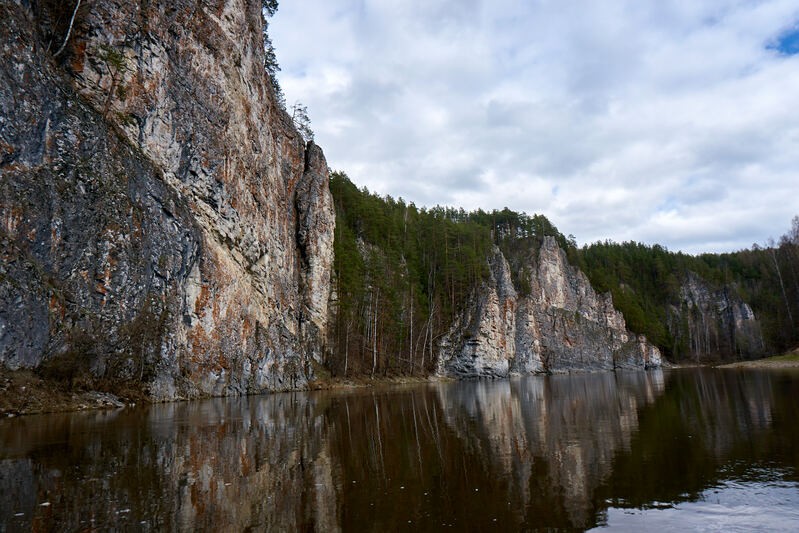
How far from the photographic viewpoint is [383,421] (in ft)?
60.3

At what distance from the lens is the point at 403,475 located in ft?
30.5

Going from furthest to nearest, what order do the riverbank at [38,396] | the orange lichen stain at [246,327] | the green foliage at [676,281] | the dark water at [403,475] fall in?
the green foliage at [676,281] < the orange lichen stain at [246,327] < the riverbank at [38,396] < the dark water at [403,475]

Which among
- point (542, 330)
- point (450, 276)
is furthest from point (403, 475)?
point (542, 330)

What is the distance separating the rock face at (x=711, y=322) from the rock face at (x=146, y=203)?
367 feet

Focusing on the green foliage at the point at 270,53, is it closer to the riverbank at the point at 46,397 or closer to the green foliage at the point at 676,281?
the riverbank at the point at 46,397

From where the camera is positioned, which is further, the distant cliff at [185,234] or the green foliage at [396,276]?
the green foliage at [396,276]

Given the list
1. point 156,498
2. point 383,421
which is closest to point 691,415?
point 383,421

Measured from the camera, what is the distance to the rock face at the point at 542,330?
71.9 m

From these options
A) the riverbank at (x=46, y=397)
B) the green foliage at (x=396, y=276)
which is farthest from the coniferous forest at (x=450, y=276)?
the riverbank at (x=46, y=397)

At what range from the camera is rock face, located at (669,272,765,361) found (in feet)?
380

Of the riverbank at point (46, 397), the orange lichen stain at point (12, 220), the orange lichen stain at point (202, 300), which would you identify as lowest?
the riverbank at point (46, 397)

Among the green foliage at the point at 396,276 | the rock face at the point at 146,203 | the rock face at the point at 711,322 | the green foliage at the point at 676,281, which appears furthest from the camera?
the rock face at the point at 711,322

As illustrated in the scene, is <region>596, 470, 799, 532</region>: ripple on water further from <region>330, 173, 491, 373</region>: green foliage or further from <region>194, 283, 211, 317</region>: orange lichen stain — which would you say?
<region>330, 173, 491, 373</region>: green foliage

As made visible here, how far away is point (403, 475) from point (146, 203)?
81.6ft
